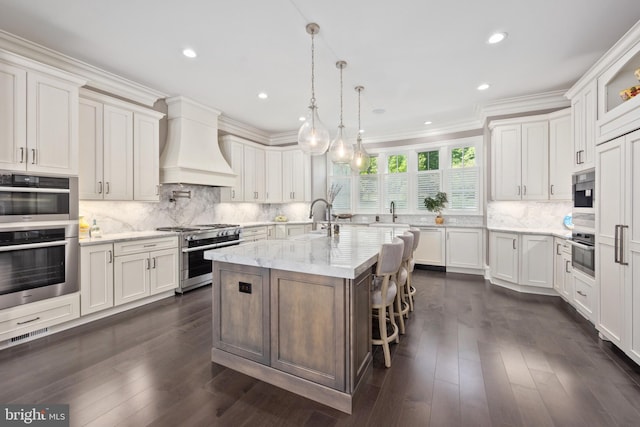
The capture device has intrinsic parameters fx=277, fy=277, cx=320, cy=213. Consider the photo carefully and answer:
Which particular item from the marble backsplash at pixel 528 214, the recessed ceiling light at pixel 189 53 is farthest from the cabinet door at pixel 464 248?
the recessed ceiling light at pixel 189 53

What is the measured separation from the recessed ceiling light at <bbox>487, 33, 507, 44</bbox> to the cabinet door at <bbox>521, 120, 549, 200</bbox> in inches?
77.8

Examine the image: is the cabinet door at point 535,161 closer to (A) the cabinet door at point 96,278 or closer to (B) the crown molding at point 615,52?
(B) the crown molding at point 615,52

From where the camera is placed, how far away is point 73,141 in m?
2.95

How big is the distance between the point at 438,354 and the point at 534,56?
3433mm

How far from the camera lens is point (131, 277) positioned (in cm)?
→ 342

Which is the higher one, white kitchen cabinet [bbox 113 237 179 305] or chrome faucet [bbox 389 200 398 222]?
chrome faucet [bbox 389 200 398 222]

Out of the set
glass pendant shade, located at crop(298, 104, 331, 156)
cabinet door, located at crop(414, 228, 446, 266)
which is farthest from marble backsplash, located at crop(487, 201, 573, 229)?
glass pendant shade, located at crop(298, 104, 331, 156)

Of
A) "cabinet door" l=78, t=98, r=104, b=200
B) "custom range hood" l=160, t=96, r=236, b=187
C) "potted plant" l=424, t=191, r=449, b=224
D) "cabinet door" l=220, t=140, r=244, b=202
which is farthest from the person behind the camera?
"potted plant" l=424, t=191, r=449, b=224

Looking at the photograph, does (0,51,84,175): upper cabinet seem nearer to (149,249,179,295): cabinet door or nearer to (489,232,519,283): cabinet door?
(149,249,179,295): cabinet door

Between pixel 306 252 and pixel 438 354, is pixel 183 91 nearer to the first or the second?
pixel 306 252

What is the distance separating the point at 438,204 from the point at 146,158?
5.21 m

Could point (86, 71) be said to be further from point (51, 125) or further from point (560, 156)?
point (560, 156)

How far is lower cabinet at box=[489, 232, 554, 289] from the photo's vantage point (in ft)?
12.8

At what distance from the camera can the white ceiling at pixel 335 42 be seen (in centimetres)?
242
